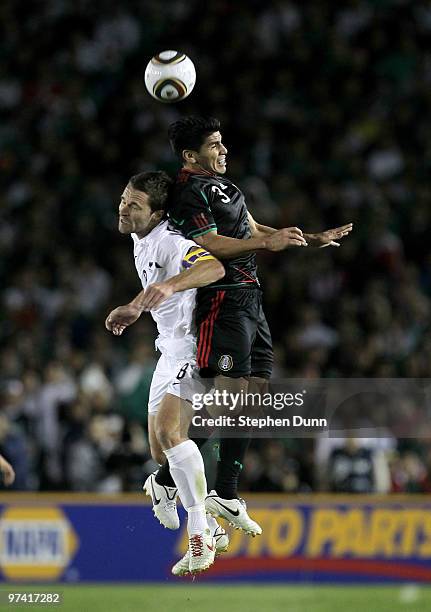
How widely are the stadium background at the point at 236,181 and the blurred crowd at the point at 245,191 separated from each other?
0.08 ft

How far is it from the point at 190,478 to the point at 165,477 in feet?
1.40

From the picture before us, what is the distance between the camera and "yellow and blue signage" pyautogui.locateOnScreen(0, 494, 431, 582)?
1245 centimetres

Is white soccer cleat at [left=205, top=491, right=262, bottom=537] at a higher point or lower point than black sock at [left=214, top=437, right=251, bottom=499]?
lower

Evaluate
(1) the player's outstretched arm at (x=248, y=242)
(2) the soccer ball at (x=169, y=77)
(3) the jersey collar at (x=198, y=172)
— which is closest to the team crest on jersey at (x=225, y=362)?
(1) the player's outstretched arm at (x=248, y=242)

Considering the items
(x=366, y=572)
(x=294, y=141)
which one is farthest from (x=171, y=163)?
(x=366, y=572)

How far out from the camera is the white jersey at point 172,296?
7.50m

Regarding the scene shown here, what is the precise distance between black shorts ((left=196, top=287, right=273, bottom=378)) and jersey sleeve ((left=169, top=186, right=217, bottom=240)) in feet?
1.40

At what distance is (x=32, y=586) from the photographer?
40.0 feet

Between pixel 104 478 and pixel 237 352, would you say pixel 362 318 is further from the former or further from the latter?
pixel 237 352

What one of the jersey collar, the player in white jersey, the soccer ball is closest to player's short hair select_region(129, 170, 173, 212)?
the player in white jersey

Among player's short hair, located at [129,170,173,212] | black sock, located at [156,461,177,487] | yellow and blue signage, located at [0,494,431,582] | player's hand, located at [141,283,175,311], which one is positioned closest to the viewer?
player's hand, located at [141,283,175,311]

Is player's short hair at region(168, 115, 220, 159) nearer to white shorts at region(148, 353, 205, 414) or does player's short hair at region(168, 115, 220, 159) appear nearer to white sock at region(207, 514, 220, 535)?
white shorts at region(148, 353, 205, 414)

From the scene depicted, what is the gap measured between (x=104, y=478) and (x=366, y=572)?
296 centimetres

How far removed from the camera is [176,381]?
7449mm
